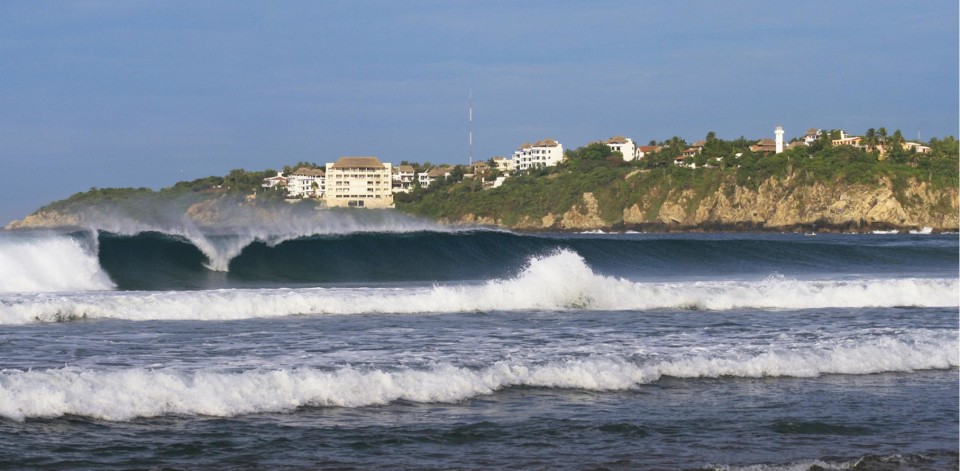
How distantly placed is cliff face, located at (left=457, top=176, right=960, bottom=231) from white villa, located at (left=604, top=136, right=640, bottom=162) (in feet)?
123

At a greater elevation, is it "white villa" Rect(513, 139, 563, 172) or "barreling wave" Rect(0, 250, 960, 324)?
"white villa" Rect(513, 139, 563, 172)

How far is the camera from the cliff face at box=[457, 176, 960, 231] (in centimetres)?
10206

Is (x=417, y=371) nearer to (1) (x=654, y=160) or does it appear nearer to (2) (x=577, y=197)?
(2) (x=577, y=197)

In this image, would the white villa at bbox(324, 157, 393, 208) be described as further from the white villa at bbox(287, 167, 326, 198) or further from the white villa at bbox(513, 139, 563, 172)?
the white villa at bbox(513, 139, 563, 172)

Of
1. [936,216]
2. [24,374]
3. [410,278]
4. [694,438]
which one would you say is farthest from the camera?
[936,216]

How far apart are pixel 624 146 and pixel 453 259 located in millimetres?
129426

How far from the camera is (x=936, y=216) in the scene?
102 meters

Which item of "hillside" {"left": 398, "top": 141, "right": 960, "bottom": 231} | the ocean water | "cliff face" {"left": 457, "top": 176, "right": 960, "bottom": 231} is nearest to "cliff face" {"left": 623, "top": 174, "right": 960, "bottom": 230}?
"cliff face" {"left": 457, "top": 176, "right": 960, "bottom": 231}

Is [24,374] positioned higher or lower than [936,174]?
lower

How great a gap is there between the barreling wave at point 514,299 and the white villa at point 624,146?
13753cm

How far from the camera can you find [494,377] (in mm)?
10297

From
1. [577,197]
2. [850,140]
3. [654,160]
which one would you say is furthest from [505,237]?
[850,140]

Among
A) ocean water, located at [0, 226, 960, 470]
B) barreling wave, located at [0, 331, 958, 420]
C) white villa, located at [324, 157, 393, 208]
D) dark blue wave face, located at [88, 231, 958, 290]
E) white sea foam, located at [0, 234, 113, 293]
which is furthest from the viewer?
white villa, located at [324, 157, 393, 208]

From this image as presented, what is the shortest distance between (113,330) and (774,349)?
8.96 metres
